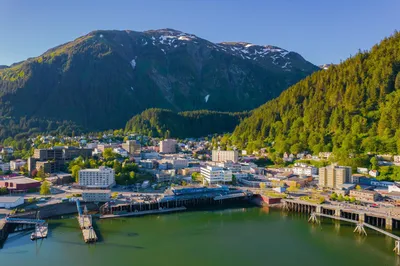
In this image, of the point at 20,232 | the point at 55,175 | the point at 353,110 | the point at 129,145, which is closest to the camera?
the point at 20,232

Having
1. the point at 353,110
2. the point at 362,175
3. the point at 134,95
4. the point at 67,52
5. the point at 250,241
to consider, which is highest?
the point at 67,52

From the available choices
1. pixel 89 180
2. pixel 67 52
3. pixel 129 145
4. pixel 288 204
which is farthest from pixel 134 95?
pixel 288 204

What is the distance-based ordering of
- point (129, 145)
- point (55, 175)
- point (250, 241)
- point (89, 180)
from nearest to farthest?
point (250, 241)
point (89, 180)
point (55, 175)
point (129, 145)

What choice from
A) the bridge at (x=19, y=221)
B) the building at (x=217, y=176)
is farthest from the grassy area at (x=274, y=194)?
the bridge at (x=19, y=221)

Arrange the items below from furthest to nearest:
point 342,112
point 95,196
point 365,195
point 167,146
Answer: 1. point 167,146
2. point 342,112
3. point 95,196
4. point 365,195

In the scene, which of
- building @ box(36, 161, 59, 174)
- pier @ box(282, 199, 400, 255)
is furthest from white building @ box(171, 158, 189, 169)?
pier @ box(282, 199, 400, 255)

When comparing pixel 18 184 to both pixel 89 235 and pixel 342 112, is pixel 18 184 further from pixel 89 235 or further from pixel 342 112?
pixel 342 112

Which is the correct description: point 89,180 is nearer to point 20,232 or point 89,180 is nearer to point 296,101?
point 20,232

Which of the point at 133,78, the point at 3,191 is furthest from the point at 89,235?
the point at 133,78
